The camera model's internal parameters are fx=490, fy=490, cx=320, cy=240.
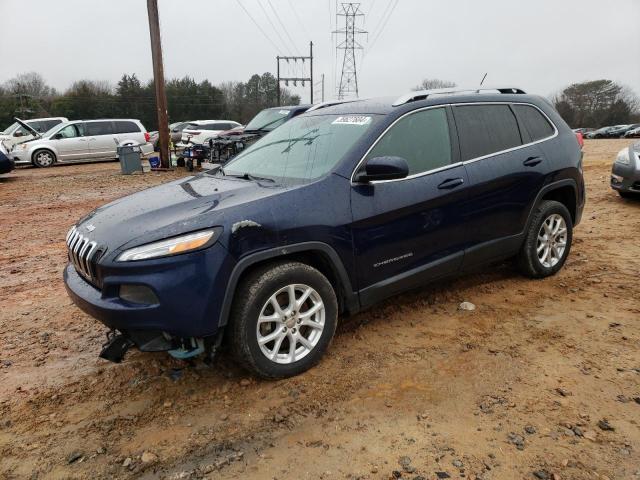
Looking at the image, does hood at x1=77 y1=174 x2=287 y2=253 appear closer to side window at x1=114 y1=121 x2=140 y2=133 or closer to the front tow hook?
the front tow hook

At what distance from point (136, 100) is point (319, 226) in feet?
205

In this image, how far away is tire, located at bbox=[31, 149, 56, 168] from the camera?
18.0 meters

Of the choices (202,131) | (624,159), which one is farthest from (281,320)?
(202,131)

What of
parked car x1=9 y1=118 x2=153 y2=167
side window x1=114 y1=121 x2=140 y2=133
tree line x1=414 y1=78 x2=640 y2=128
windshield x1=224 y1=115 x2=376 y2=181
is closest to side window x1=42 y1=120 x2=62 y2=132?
parked car x1=9 y1=118 x2=153 y2=167

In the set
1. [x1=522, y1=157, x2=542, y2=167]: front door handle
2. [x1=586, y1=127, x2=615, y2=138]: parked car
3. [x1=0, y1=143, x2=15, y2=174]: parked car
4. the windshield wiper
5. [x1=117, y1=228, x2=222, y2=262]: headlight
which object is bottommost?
[x1=586, y1=127, x2=615, y2=138]: parked car

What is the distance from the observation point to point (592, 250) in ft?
18.1

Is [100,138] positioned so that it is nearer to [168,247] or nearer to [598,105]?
[168,247]

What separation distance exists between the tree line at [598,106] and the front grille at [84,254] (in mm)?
76678

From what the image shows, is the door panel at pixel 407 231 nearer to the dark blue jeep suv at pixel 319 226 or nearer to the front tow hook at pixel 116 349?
the dark blue jeep suv at pixel 319 226

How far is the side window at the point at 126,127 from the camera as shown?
18906mm


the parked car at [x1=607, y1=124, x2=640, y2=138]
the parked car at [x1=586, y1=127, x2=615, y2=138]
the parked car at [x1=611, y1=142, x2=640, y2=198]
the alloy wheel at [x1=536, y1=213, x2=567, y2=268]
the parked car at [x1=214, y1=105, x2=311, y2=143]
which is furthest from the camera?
the parked car at [x1=586, y1=127, x2=615, y2=138]

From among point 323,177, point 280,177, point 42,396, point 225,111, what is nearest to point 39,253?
point 42,396

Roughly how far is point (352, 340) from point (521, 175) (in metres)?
2.05

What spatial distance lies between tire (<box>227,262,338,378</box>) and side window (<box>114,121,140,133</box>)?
18.1m
